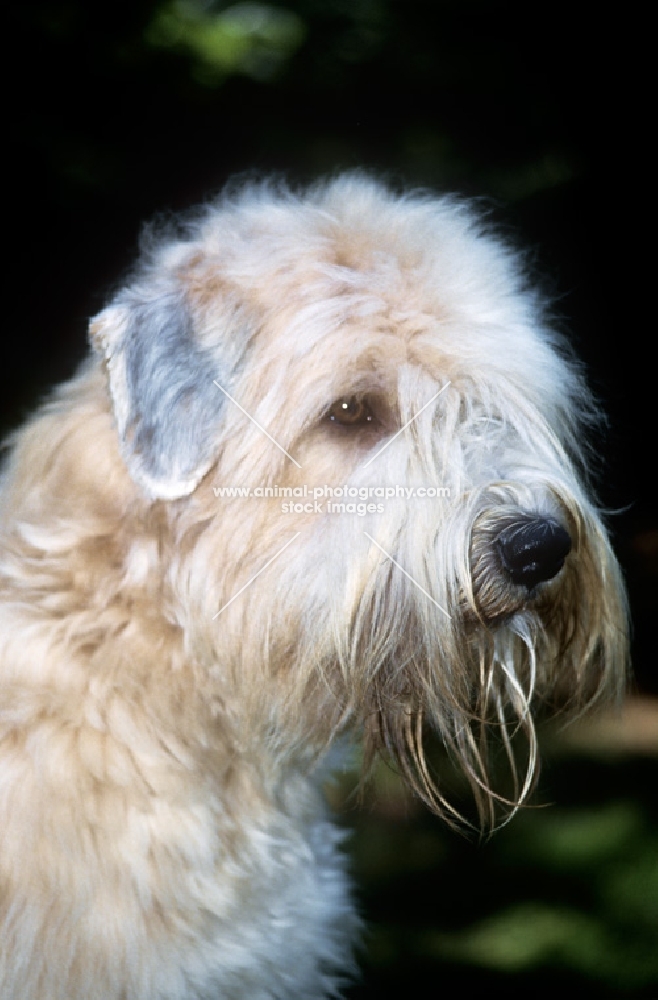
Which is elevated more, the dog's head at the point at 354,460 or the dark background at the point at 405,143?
the dark background at the point at 405,143

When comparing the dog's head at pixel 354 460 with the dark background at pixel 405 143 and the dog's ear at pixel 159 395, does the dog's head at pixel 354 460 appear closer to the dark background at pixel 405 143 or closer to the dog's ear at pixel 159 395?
the dog's ear at pixel 159 395

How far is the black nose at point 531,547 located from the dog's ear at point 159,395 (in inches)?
17.9

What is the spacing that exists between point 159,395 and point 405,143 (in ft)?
2.56

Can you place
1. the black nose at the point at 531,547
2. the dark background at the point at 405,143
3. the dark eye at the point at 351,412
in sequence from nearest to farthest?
the black nose at the point at 531,547 → the dark eye at the point at 351,412 → the dark background at the point at 405,143

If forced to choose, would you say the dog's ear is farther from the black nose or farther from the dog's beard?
the black nose

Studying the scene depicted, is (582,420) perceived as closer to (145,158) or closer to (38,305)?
(145,158)

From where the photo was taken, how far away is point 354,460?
134 centimetres

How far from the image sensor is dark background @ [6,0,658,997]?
172cm

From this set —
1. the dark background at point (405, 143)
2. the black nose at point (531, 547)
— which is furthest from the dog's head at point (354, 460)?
the dark background at point (405, 143)

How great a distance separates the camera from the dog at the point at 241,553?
132 cm

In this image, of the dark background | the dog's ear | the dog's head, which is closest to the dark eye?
the dog's head

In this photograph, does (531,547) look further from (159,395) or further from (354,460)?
(159,395)

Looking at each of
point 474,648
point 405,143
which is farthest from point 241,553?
point 405,143

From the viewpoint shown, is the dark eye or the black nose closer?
the black nose
